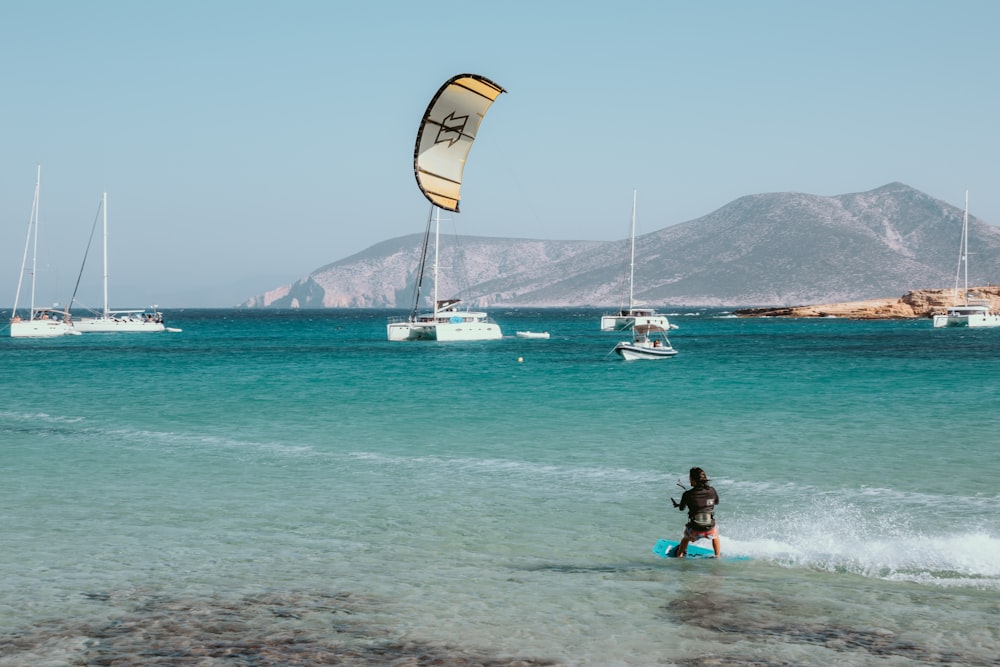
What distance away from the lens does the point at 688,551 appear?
1277 cm

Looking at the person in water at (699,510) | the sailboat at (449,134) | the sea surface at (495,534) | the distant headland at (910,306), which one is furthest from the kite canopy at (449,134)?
the distant headland at (910,306)

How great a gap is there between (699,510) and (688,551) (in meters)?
0.63

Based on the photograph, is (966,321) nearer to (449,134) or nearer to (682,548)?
(449,134)

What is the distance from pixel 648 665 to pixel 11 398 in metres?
36.8

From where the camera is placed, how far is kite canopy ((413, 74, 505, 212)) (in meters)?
18.4

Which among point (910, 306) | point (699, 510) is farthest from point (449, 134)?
point (910, 306)

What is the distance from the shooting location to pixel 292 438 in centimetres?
2653

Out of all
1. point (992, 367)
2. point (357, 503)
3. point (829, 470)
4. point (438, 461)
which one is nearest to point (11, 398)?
point (438, 461)

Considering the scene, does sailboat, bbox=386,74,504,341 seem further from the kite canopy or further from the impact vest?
the impact vest

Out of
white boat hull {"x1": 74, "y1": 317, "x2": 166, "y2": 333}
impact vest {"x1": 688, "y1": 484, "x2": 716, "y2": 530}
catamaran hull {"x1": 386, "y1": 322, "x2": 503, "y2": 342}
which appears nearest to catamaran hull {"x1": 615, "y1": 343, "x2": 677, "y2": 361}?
catamaran hull {"x1": 386, "y1": 322, "x2": 503, "y2": 342}

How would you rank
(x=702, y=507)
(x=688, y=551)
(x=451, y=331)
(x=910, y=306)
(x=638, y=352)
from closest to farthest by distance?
1. (x=702, y=507)
2. (x=688, y=551)
3. (x=638, y=352)
4. (x=451, y=331)
5. (x=910, y=306)

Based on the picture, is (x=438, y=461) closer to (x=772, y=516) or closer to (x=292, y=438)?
(x=292, y=438)

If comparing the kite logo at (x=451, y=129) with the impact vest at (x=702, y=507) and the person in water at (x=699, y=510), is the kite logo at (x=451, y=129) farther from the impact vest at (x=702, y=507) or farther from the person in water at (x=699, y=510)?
the impact vest at (x=702, y=507)

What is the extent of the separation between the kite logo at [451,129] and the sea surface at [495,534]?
21.3 feet
